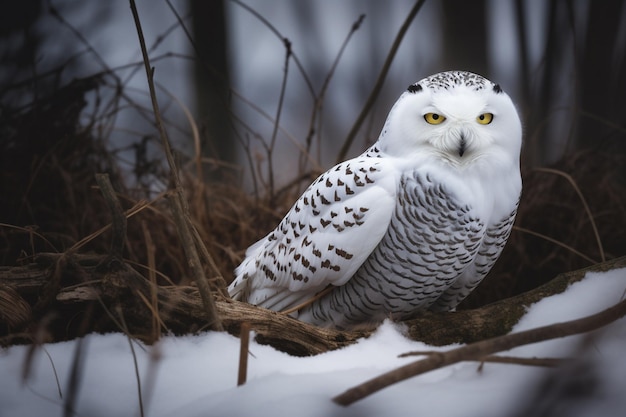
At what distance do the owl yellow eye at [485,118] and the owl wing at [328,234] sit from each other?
0.16 m

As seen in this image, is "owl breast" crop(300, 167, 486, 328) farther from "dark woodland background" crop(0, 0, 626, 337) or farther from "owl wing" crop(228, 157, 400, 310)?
"dark woodland background" crop(0, 0, 626, 337)

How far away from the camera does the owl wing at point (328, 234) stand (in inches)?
36.9

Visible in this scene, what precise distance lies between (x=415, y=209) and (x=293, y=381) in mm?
393

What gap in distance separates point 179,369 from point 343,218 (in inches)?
15.6

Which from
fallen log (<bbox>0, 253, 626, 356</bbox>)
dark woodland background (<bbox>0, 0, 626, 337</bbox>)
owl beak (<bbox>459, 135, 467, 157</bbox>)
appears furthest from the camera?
dark woodland background (<bbox>0, 0, 626, 337</bbox>)

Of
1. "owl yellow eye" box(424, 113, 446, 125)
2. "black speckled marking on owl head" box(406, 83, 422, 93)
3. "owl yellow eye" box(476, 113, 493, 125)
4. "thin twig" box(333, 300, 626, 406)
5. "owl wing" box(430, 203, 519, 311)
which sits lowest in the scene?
"owl wing" box(430, 203, 519, 311)

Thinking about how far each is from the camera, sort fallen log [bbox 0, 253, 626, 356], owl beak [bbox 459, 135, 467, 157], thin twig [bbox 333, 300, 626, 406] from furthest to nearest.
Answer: owl beak [bbox 459, 135, 467, 157] < fallen log [bbox 0, 253, 626, 356] < thin twig [bbox 333, 300, 626, 406]

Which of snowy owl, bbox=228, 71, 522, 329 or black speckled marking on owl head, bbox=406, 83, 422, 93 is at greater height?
black speckled marking on owl head, bbox=406, 83, 422, 93

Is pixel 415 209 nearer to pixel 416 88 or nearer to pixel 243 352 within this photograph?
pixel 416 88

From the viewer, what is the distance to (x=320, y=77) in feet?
8.48

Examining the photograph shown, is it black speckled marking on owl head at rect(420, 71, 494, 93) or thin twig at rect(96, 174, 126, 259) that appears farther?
black speckled marking on owl head at rect(420, 71, 494, 93)

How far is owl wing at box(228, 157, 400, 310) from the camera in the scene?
0.94 m

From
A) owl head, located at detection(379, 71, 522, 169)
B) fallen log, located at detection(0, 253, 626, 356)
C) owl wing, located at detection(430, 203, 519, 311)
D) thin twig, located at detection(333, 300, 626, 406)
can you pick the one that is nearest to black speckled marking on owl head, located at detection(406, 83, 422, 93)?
owl head, located at detection(379, 71, 522, 169)

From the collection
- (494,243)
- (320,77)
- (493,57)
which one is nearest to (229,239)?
(494,243)
